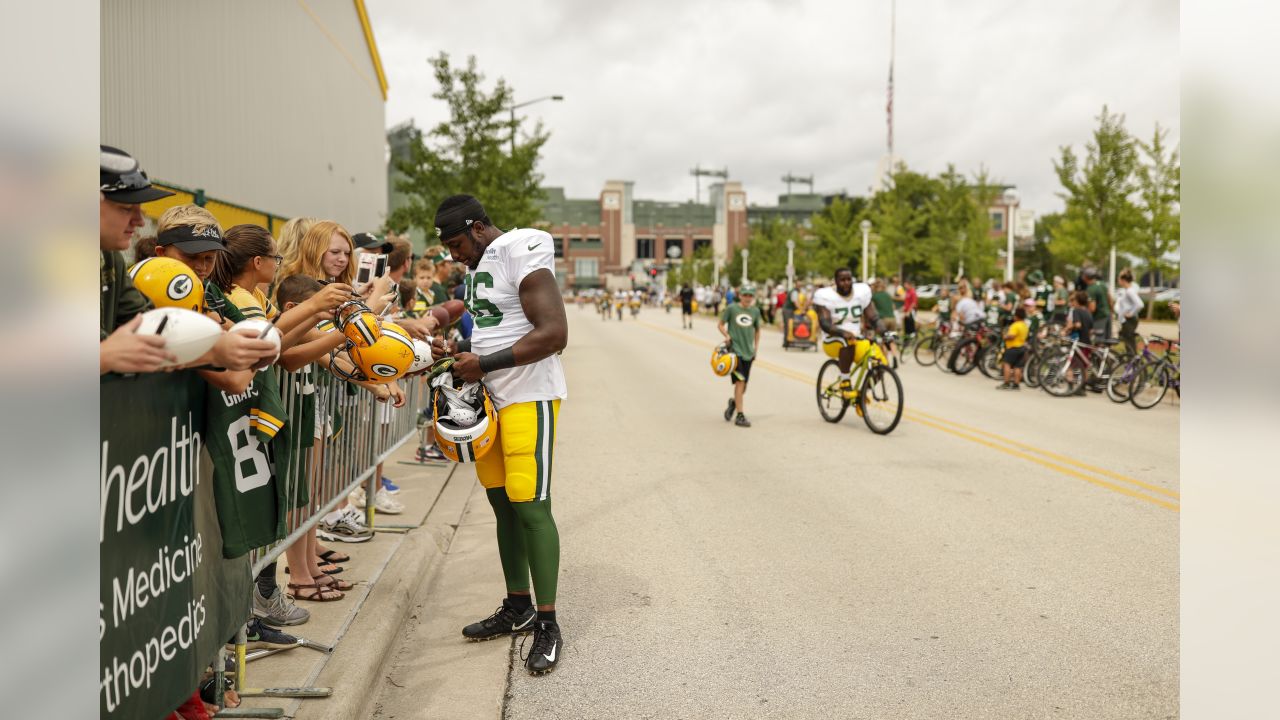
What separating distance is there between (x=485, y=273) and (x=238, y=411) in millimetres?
Result: 1350

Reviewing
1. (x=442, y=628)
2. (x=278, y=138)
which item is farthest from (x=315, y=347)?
(x=278, y=138)

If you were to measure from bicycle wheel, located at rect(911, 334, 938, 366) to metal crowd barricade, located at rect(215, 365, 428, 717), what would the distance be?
59.7ft

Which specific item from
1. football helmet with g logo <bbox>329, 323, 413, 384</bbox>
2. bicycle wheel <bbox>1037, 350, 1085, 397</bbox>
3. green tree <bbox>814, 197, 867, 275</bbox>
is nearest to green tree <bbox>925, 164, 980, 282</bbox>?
green tree <bbox>814, 197, 867, 275</bbox>

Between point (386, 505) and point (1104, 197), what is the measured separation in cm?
3248

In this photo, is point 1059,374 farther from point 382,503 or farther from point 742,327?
point 382,503

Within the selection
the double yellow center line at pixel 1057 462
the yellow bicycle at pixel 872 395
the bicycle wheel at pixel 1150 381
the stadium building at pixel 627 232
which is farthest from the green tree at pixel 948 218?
the stadium building at pixel 627 232

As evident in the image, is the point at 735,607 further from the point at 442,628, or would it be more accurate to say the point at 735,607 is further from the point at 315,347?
the point at 315,347

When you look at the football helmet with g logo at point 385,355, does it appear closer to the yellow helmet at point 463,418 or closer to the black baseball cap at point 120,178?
the yellow helmet at point 463,418

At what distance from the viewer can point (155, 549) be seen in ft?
9.67

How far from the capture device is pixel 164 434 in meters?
3.00

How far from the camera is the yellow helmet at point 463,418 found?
4.33 m

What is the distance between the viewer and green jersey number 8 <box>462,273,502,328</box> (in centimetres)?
448

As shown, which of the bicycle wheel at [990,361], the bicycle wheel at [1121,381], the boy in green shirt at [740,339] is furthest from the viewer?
the bicycle wheel at [990,361]

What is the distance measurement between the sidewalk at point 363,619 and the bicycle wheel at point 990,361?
14524 millimetres
